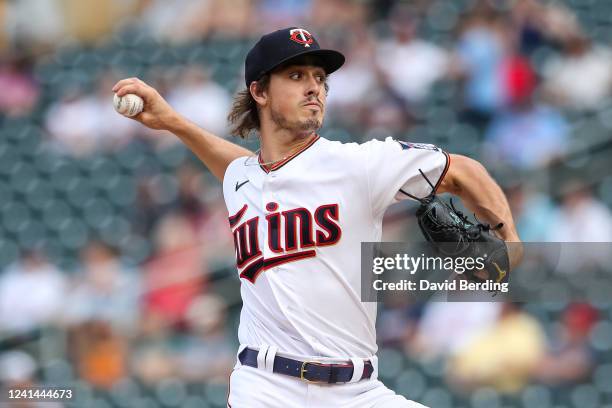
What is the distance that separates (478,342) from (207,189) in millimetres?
2410

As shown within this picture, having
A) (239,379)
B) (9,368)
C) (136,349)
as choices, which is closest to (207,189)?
(136,349)

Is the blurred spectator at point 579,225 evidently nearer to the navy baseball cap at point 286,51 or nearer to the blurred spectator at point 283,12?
the navy baseball cap at point 286,51

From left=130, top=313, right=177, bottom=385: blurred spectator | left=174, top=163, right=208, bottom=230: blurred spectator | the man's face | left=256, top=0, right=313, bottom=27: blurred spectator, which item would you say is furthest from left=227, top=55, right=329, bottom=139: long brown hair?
left=256, top=0, right=313, bottom=27: blurred spectator

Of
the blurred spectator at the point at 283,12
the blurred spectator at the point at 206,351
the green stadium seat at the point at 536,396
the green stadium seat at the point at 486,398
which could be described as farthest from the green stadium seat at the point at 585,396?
the blurred spectator at the point at 283,12

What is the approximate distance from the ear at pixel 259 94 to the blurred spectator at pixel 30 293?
12.8 ft

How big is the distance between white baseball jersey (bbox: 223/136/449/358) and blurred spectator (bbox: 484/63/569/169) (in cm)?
347

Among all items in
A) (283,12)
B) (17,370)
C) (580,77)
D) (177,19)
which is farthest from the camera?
(177,19)

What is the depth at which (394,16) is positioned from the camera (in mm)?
8320

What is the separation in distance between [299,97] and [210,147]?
1.62 feet

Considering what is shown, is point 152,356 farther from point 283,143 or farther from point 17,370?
point 283,143

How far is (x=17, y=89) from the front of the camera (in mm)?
9133

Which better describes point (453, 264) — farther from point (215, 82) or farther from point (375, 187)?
point (215, 82)

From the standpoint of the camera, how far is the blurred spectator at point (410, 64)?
757 cm

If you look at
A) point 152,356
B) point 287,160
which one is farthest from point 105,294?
point 287,160
